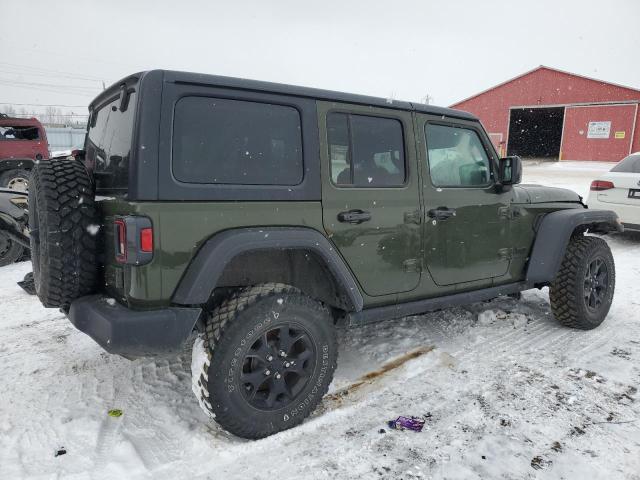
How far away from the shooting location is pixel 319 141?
8.61 feet

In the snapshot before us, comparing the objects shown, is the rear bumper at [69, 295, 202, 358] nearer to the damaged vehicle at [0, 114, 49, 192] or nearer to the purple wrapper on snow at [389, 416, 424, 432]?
the purple wrapper on snow at [389, 416, 424, 432]

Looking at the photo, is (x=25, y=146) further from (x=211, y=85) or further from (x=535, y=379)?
(x=535, y=379)

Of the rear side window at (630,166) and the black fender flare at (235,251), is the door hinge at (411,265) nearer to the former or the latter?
the black fender flare at (235,251)

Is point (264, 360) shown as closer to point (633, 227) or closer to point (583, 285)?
point (583, 285)

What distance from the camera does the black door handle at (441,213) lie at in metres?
3.04

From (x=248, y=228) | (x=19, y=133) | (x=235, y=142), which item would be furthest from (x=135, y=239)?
→ (x=19, y=133)

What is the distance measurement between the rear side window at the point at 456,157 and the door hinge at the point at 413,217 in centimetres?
30

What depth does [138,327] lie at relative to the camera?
210 centimetres

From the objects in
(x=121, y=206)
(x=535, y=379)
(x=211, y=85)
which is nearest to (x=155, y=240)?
(x=121, y=206)

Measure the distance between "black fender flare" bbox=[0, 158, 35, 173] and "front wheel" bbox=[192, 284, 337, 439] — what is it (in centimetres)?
927

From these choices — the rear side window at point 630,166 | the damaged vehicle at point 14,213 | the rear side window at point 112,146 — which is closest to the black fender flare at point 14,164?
the damaged vehicle at point 14,213

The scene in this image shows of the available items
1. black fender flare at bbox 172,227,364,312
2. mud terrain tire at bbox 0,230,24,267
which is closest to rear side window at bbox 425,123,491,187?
black fender flare at bbox 172,227,364,312

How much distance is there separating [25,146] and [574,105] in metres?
26.7

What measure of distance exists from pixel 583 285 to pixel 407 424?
90.8 inches
